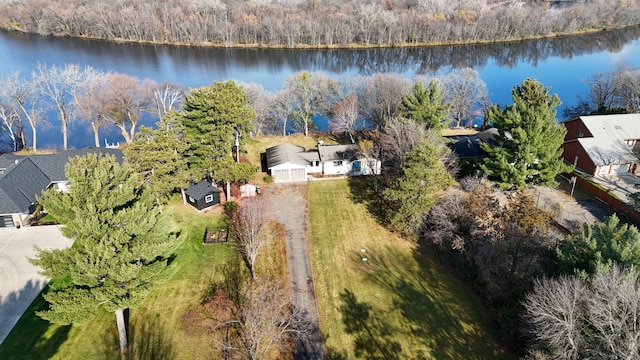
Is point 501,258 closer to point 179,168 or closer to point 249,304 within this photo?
point 249,304

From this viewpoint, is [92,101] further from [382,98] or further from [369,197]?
[382,98]

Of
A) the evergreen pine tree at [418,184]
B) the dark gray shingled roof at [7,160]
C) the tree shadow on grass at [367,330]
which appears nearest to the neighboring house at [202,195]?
the tree shadow on grass at [367,330]

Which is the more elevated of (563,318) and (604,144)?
(604,144)

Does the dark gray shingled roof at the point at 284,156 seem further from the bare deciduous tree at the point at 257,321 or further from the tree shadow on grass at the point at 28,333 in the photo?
the tree shadow on grass at the point at 28,333

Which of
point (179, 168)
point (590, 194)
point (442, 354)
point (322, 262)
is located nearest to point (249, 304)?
point (322, 262)

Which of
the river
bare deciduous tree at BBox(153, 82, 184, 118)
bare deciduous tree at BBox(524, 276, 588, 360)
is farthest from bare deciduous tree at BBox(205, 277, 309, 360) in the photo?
the river

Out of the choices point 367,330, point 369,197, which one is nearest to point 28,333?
point 367,330
